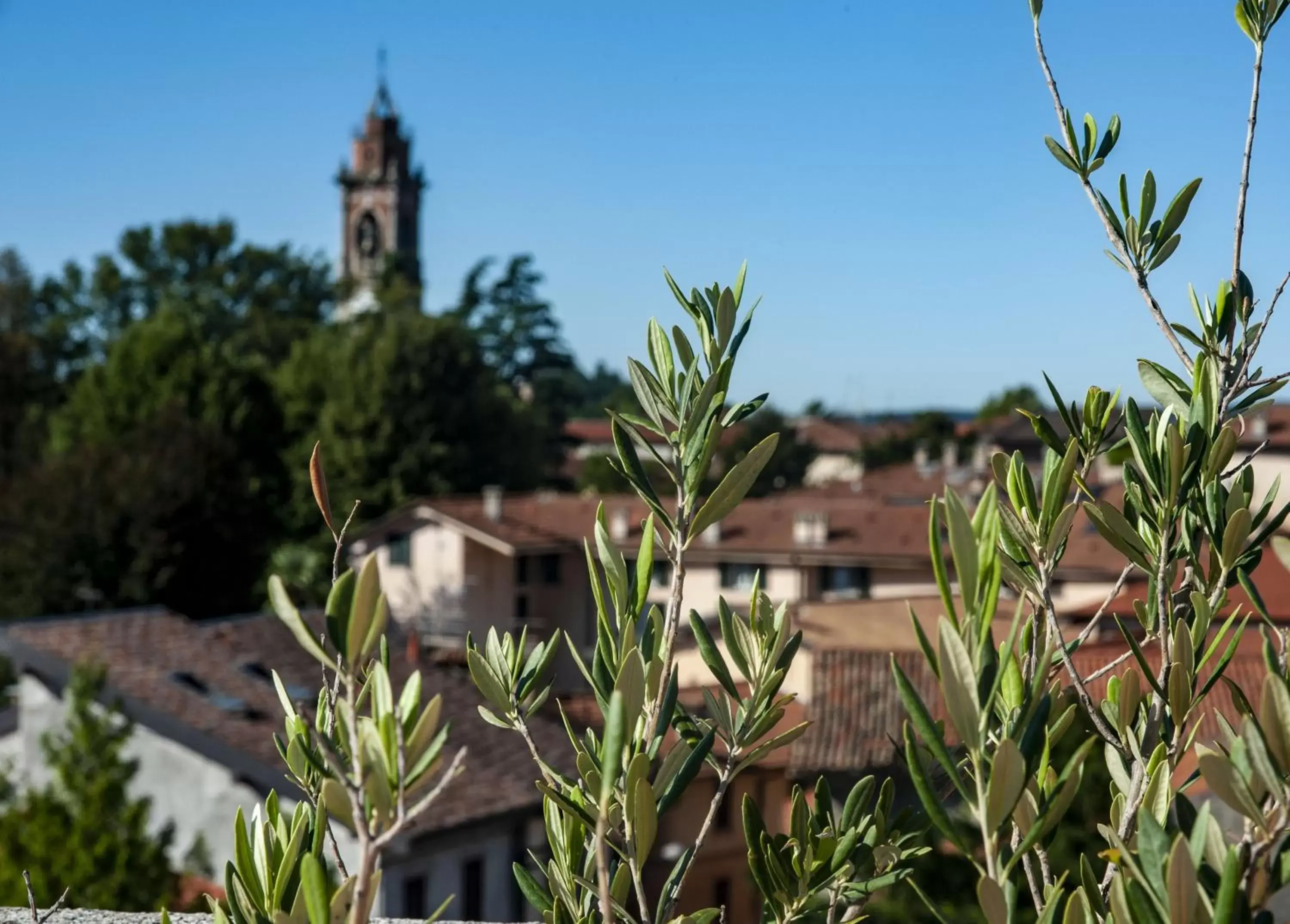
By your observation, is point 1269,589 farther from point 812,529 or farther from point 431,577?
point 431,577

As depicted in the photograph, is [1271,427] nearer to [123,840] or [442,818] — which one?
[442,818]

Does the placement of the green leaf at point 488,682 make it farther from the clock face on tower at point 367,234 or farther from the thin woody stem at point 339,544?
the clock face on tower at point 367,234

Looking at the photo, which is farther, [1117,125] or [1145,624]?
[1117,125]

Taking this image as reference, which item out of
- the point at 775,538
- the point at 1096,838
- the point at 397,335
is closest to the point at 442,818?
the point at 1096,838

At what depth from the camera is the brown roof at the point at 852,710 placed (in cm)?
1455

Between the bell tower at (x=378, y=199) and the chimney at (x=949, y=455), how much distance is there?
24.9 metres

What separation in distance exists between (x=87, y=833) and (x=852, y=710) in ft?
26.0

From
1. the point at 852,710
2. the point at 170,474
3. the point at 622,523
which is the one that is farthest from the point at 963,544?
the point at 170,474

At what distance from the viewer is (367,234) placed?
7038cm

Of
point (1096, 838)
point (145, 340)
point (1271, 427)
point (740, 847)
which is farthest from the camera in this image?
point (1271, 427)

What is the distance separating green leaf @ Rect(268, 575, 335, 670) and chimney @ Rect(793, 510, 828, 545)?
31.5 metres

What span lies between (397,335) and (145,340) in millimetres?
6342

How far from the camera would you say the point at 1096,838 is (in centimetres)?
820

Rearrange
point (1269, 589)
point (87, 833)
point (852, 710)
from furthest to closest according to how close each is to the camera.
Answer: point (1269, 589) < point (852, 710) < point (87, 833)
